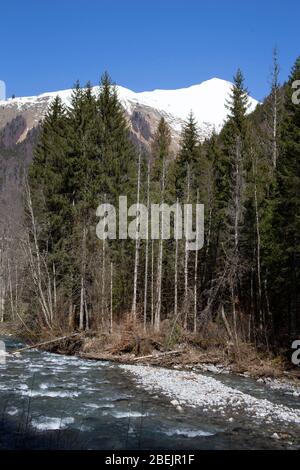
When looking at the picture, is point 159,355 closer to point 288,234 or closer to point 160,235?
point 288,234

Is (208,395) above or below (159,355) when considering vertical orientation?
above

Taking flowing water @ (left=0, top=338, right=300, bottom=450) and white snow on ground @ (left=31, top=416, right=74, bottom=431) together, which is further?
white snow on ground @ (left=31, top=416, right=74, bottom=431)

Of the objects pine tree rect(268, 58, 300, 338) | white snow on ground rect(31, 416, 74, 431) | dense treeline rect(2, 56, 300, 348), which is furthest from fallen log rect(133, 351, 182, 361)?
white snow on ground rect(31, 416, 74, 431)

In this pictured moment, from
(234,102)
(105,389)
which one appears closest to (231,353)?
(105,389)

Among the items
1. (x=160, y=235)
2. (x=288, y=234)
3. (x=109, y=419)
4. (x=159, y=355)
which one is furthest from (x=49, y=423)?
(x=160, y=235)

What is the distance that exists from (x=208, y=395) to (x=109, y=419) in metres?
4.37

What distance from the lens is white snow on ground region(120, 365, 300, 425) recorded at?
45.5 ft

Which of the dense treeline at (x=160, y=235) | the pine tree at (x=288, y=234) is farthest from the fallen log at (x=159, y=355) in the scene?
the pine tree at (x=288, y=234)

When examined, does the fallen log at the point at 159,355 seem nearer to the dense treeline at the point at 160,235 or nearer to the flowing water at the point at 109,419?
the dense treeline at the point at 160,235

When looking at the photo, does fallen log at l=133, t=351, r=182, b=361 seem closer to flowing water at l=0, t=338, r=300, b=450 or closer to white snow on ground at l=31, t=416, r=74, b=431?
flowing water at l=0, t=338, r=300, b=450

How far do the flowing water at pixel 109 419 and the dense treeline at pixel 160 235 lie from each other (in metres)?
7.93

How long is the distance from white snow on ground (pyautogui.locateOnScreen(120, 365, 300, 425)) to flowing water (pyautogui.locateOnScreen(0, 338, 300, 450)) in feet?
1.85

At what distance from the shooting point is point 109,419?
42.6ft
